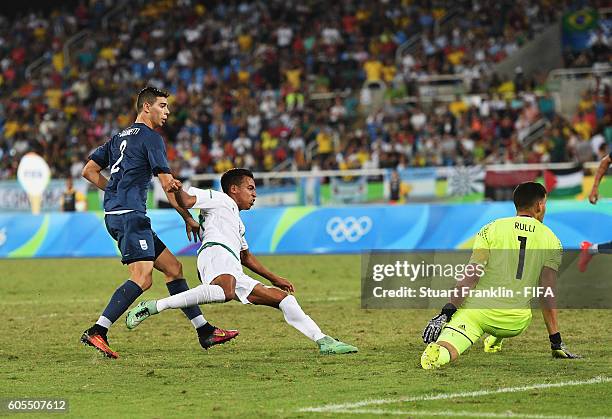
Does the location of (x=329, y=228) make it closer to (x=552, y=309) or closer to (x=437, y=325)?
(x=552, y=309)

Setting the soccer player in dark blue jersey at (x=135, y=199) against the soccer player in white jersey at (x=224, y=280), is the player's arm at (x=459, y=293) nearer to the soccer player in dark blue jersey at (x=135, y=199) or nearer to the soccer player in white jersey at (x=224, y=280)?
the soccer player in white jersey at (x=224, y=280)

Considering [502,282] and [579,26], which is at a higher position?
[579,26]

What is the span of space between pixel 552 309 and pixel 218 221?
2.79 m

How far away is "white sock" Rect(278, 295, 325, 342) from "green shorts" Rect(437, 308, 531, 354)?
128 centimetres

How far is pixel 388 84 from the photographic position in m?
35.3

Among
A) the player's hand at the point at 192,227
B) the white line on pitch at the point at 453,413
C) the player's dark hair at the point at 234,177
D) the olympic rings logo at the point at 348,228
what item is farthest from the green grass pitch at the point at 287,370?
the olympic rings logo at the point at 348,228

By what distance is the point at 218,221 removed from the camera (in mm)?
10109

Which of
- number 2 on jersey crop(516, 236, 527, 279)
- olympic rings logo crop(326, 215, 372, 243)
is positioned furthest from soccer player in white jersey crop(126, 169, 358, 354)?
olympic rings logo crop(326, 215, 372, 243)

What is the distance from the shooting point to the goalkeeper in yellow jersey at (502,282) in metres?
9.07

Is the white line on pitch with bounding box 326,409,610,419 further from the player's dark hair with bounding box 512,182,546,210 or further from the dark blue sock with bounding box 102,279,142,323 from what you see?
the dark blue sock with bounding box 102,279,142,323

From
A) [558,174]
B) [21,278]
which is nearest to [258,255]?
[21,278]

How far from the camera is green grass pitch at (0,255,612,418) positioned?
24.6 ft

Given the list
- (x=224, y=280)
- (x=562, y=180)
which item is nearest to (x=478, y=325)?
(x=224, y=280)

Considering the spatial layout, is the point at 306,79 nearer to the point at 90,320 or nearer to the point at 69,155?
the point at 69,155
